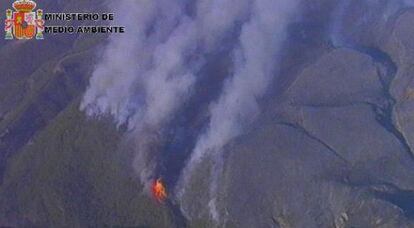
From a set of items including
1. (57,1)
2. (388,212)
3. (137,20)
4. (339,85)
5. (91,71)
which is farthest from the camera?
(57,1)

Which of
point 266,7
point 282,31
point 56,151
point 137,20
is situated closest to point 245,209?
point 56,151

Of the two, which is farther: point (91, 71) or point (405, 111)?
point (91, 71)

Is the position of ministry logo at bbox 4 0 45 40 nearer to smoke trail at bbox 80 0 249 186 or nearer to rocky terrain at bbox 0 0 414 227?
rocky terrain at bbox 0 0 414 227

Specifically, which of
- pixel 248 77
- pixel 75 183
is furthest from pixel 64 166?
pixel 248 77

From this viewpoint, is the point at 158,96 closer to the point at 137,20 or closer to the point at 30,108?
the point at 30,108

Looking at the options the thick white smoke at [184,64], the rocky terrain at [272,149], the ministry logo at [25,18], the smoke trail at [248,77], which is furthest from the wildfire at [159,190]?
the ministry logo at [25,18]

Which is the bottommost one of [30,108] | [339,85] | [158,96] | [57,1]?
[57,1]
